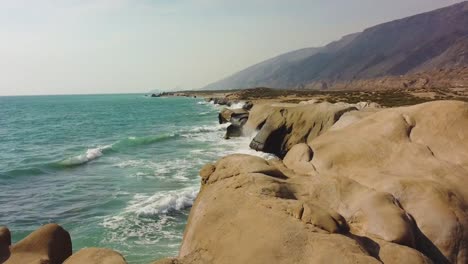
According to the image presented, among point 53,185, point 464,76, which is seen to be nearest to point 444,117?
point 53,185

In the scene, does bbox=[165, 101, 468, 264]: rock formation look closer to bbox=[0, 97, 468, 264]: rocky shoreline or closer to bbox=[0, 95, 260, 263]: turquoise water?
bbox=[0, 97, 468, 264]: rocky shoreline

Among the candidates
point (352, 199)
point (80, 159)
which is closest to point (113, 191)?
point (80, 159)

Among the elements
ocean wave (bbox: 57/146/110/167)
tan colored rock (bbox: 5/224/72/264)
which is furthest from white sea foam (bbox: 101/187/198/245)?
ocean wave (bbox: 57/146/110/167)

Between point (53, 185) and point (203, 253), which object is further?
point (53, 185)

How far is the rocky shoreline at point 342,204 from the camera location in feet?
23.2

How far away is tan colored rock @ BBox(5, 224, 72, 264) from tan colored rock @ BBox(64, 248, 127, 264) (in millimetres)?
1601

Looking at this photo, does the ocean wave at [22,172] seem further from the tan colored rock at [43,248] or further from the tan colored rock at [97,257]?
the tan colored rock at [97,257]

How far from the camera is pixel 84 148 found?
41.6 metres

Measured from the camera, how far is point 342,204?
9094mm

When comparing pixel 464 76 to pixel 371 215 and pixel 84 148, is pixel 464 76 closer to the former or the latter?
pixel 84 148

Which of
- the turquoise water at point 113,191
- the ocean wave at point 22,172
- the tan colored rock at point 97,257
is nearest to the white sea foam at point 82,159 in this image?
the turquoise water at point 113,191

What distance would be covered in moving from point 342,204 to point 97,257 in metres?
5.40

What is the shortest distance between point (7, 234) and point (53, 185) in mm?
15937

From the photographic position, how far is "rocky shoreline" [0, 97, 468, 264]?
7066mm
